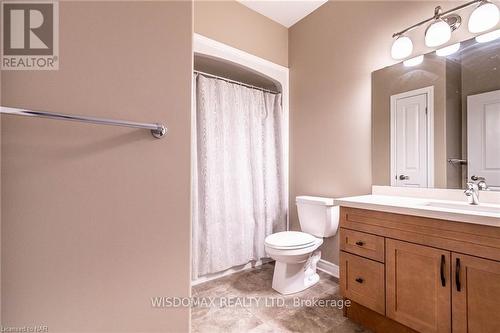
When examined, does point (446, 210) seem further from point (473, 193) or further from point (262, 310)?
point (262, 310)

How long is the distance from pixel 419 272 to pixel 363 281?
354 mm

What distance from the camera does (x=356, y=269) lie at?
155cm

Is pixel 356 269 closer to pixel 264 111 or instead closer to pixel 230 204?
pixel 230 204

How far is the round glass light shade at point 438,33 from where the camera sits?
5.06 ft

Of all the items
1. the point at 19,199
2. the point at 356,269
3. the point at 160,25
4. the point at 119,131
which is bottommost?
the point at 356,269

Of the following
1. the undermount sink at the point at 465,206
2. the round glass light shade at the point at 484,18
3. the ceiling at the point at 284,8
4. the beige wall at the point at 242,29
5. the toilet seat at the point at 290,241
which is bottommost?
the toilet seat at the point at 290,241

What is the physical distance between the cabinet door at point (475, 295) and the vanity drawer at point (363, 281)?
346 mm

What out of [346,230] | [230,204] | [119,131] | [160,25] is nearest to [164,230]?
[119,131]

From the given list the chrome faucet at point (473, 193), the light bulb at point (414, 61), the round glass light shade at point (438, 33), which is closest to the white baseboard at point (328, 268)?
the chrome faucet at point (473, 193)

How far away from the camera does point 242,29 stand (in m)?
2.39

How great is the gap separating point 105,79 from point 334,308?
2026 millimetres

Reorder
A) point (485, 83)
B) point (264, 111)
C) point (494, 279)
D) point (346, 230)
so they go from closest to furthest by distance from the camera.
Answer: point (494, 279)
point (485, 83)
point (346, 230)
point (264, 111)

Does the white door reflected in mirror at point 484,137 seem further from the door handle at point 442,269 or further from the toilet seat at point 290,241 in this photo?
the toilet seat at point 290,241

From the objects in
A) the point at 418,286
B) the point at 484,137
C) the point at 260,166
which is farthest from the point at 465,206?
the point at 260,166
